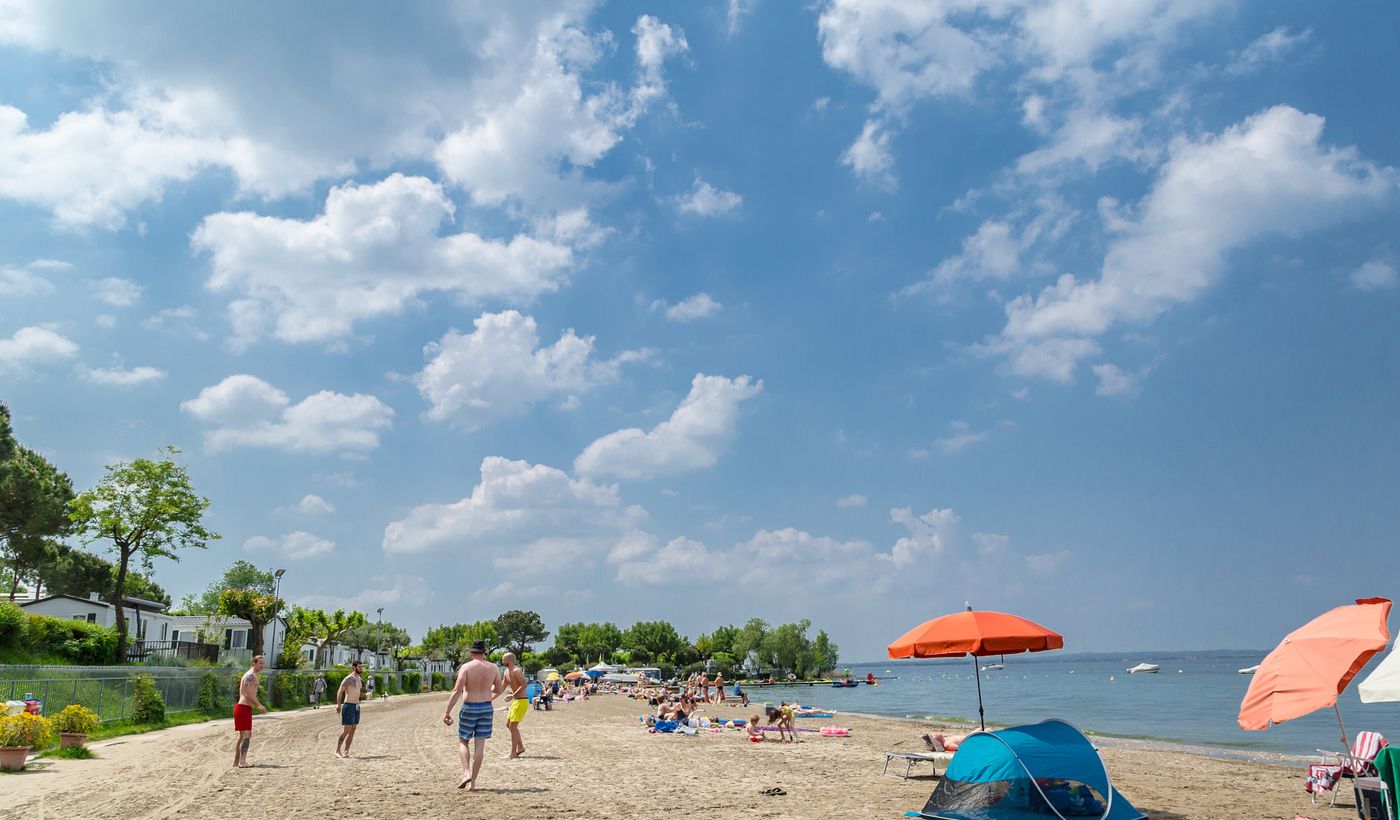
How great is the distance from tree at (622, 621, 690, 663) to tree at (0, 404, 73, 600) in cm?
8184

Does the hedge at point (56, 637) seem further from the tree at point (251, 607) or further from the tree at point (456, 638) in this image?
the tree at point (456, 638)

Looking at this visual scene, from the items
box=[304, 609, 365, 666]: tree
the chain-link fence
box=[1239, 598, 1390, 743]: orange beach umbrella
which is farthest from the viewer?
box=[304, 609, 365, 666]: tree

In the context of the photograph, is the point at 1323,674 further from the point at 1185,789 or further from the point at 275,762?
the point at 275,762

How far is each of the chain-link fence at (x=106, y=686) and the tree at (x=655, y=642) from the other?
80.7 m

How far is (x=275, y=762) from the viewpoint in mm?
14547

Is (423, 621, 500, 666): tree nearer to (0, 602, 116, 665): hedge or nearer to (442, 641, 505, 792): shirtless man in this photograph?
(0, 602, 116, 665): hedge

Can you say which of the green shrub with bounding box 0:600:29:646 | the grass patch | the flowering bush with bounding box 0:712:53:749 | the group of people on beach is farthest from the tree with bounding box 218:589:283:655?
the flowering bush with bounding box 0:712:53:749

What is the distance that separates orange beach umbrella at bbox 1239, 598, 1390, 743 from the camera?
25.7ft

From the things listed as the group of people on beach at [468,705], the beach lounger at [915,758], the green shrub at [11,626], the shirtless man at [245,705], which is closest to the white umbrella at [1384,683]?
the beach lounger at [915,758]

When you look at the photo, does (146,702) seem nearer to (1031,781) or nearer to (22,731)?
(22,731)

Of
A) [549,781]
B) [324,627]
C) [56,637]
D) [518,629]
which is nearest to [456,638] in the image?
[518,629]

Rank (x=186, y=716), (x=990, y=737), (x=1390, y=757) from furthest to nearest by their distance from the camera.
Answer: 1. (x=186, y=716)
2. (x=990, y=737)
3. (x=1390, y=757)

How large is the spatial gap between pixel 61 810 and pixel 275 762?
518cm

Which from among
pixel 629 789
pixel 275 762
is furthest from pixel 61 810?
pixel 629 789
